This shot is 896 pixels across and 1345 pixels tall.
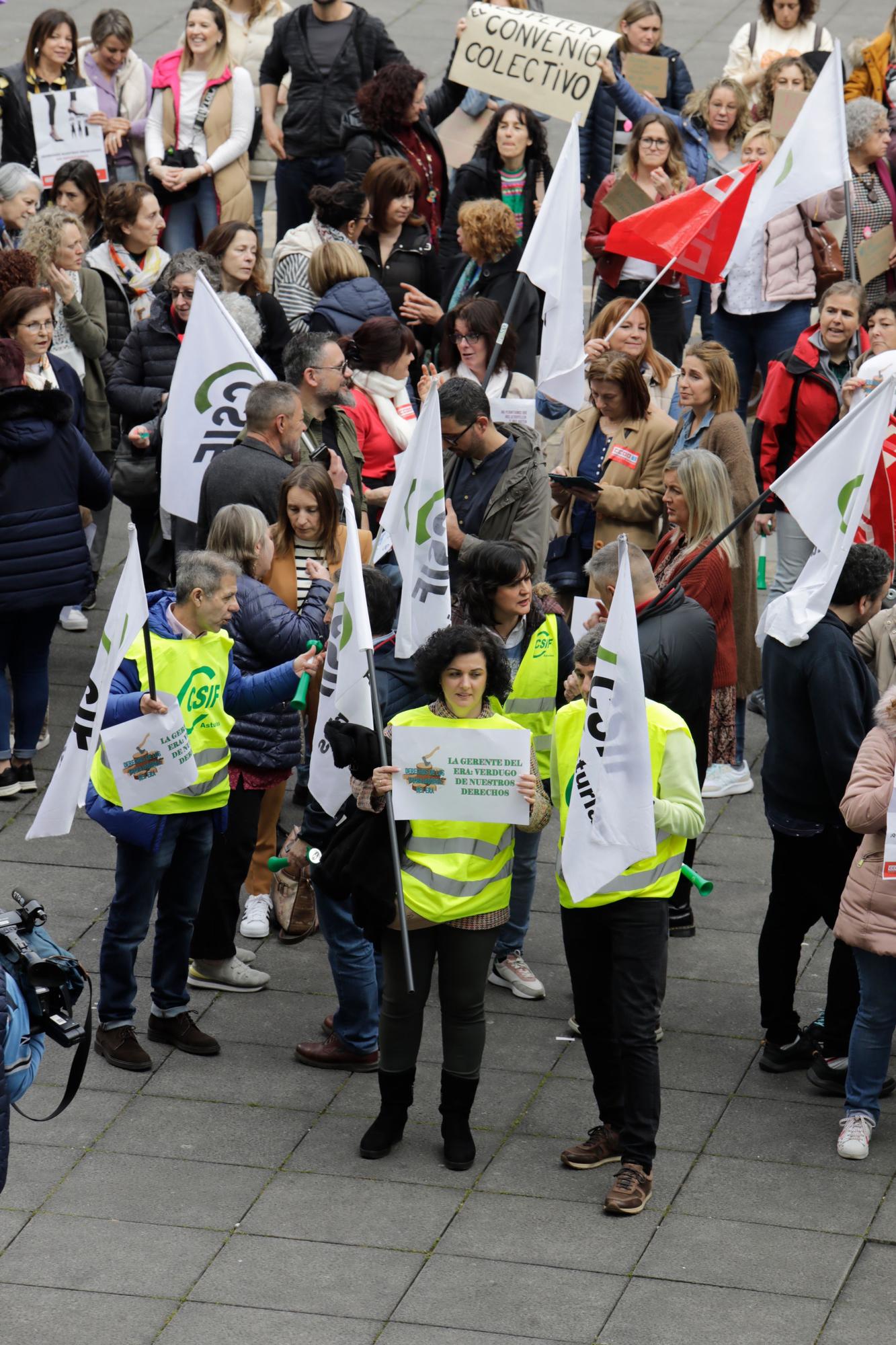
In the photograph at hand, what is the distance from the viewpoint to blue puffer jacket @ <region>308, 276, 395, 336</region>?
973 centimetres

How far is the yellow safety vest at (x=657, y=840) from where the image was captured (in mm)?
5973

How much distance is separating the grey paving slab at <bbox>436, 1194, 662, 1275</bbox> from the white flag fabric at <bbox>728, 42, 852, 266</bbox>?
5513 millimetres

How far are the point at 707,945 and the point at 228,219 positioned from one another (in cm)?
683

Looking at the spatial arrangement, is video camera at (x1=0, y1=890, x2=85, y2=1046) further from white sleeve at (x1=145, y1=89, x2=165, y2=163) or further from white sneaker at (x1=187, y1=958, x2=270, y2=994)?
white sleeve at (x1=145, y1=89, x2=165, y2=163)

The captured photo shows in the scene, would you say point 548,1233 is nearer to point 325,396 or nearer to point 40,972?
point 40,972

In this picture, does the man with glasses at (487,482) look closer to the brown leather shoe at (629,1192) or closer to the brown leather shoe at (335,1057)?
the brown leather shoe at (335,1057)

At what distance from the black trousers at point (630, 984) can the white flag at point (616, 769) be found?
0.58ft

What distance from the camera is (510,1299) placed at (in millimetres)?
5578

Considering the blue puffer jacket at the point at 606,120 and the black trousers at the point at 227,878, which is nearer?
the black trousers at the point at 227,878

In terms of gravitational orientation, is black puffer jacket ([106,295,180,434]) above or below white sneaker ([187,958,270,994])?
above

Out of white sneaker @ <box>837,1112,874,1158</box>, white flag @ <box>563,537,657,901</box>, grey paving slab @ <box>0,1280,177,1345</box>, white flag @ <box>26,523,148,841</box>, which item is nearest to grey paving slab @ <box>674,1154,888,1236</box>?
white sneaker @ <box>837,1112,874,1158</box>

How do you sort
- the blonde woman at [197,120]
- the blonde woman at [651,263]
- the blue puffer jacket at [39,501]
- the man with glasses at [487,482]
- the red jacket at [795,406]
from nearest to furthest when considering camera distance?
the man with glasses at [487,482], the blue puffer jacket at [39,501], the red jacket at [795,406], the blonde woman at [651,263], the blonde woman at [197,120]

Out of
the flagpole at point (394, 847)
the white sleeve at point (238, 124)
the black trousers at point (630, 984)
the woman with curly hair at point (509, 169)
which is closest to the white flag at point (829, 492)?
the black trousers at point (630, 984)

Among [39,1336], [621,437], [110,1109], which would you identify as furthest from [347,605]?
[621,437]
